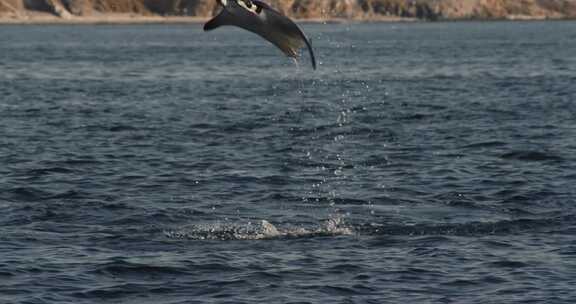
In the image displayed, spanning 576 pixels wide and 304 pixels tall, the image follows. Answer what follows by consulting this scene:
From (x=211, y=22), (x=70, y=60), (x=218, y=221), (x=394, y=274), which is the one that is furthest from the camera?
(x=70, y=60)

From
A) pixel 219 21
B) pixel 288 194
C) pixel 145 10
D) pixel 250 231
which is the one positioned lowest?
pixel 145 10

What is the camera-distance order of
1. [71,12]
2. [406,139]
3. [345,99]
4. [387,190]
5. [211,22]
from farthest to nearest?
[71,12] → [345,99] → [406,139] → [387,190] → [211,22]

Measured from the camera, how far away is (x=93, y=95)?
5134cm

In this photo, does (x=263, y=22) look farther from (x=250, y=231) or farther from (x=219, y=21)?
(x=250, y=231)

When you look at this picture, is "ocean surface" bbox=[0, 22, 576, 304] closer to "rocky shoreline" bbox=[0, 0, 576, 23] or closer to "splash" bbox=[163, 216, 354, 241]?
"splash" bbox=[163, 216, 354, 241]

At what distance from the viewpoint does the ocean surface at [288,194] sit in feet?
59.7

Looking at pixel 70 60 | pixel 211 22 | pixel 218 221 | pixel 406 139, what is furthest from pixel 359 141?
pixel 70 60

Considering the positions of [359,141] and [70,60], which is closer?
[359,141]

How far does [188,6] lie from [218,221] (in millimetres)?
161617

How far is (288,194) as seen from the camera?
1029 inches

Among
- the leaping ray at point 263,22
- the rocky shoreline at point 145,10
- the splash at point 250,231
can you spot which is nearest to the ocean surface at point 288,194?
the splash at point 250,231

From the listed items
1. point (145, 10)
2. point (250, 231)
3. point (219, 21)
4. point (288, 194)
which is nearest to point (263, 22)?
point (219, 21)

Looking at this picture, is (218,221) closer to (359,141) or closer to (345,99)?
(359,141)

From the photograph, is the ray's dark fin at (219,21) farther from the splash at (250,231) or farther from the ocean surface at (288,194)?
the splash at (250,231)
